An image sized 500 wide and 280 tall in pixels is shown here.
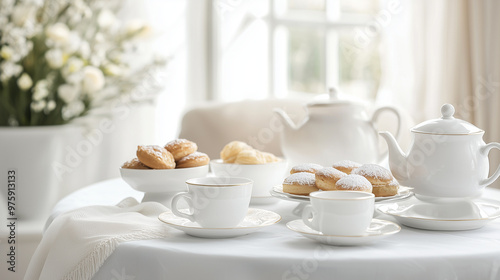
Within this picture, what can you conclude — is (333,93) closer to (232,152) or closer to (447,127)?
(232,152)

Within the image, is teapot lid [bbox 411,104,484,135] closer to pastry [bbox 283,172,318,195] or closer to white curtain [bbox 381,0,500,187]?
pastry [bbox 283,172,318,195]

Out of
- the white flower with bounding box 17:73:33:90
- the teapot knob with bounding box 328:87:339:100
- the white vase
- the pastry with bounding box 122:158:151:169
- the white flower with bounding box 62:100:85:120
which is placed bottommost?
the white vase

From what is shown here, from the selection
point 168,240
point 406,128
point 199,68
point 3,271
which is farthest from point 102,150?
point 168,240

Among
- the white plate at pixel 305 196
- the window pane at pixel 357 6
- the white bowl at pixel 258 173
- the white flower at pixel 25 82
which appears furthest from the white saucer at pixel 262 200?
the window pane at pixel 357 6

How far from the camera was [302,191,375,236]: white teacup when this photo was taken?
89 centimetres

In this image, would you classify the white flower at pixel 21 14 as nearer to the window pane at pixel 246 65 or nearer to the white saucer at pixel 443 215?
the window pane at pixel 246 65

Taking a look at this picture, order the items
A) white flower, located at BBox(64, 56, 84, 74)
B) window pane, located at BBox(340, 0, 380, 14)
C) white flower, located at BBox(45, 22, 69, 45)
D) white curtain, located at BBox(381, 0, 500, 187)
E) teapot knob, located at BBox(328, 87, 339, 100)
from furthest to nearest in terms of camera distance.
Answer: window pane, located at BBox(340, 0, 380, 14), white curtain, located at BBox(381, 0, 500, 187), white flower, located at BBox(64, 56, 84, 74), white flower, located at BBox(45, 22, 69, 45), teapot knob, located at BBox(328, 87, 339, 100)

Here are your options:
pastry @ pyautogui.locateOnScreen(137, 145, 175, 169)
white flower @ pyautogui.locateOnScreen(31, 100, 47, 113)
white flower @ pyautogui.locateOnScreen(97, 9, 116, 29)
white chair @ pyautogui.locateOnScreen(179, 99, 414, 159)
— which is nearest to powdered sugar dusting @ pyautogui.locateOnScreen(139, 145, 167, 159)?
pastry @ pyautogui.locateOnScreen(137, 145, 175, 169)

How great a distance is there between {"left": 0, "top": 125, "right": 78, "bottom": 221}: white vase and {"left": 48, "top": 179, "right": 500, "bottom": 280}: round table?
1.31 meters

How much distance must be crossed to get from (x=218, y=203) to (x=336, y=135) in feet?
1.48

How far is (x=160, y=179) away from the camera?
3.84 feet

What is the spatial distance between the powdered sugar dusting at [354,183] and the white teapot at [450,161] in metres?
0.12

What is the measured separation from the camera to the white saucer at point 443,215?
39.5 inches

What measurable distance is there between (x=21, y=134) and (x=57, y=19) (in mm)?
483
